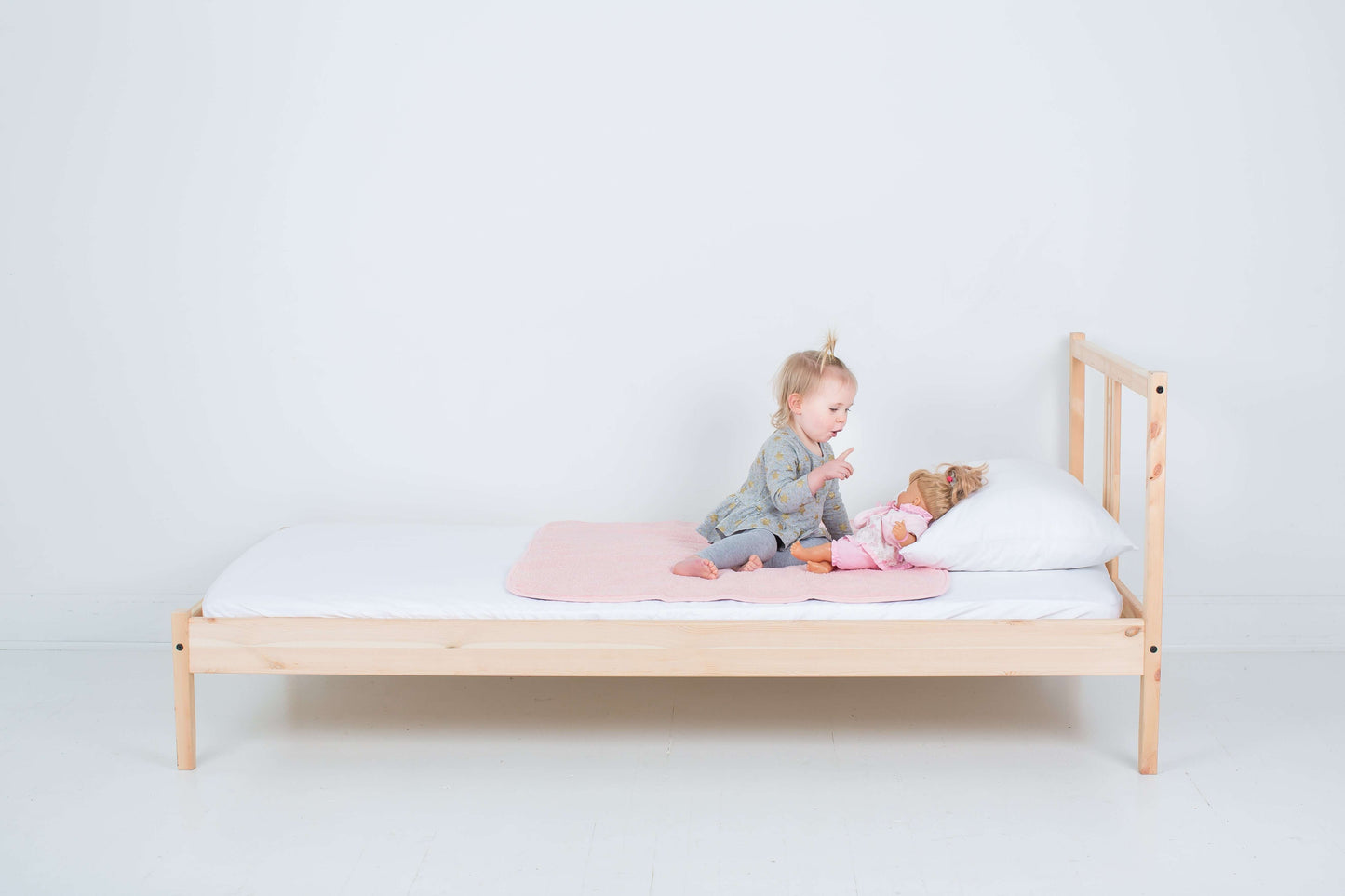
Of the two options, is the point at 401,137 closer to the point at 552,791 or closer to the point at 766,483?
the point at 766,483

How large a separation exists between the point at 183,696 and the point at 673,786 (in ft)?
3.35

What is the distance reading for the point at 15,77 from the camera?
10.2ft

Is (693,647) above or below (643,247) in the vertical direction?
below

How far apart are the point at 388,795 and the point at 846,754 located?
936mm

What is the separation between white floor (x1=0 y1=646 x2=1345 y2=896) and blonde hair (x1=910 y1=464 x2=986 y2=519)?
486 mm

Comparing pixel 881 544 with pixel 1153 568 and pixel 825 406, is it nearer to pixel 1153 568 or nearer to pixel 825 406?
pixel 825 406

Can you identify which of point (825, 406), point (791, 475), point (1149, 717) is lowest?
point (1149, 717)

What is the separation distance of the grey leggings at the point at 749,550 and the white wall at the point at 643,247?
50cm

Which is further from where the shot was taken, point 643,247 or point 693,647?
point 643,247

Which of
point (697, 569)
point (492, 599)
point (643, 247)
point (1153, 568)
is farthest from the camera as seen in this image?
point (643, 247)

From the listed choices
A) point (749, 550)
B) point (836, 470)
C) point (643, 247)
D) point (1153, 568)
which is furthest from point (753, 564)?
point (643, 247)

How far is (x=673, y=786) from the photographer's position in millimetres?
2318

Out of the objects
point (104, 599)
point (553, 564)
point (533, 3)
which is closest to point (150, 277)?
point (104, 599)

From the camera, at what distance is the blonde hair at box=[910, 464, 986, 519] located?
2652 mm
